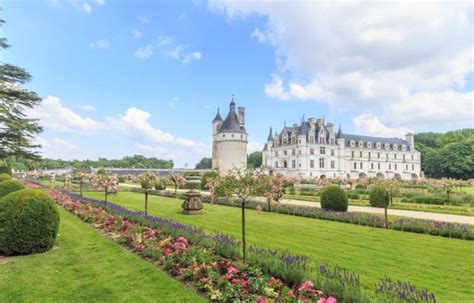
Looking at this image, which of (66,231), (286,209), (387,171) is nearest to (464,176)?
(387,171)

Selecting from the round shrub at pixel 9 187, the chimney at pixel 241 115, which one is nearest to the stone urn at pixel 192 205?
the round shrub at pixel 9 187

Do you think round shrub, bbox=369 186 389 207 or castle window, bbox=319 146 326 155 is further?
castle window, bbox=319 146 326 155

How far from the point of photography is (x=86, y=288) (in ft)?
16.1

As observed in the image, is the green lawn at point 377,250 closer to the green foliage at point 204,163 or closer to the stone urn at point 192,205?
the stone urn at point 192,205

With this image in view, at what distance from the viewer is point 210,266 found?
5.05 metres

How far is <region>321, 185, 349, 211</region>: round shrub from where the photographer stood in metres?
14.2

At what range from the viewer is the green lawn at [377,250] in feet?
17.1

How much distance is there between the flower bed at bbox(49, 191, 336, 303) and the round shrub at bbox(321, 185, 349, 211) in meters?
8.28

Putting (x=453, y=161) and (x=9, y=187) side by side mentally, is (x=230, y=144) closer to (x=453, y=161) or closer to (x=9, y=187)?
(x=9, y=187)

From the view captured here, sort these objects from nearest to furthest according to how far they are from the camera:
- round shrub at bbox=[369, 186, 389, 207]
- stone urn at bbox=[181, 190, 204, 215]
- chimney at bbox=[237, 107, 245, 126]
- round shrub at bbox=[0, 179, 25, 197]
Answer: round shrub at bbox=[0, 179, 25, 197] < stone urn at bbox=[181, 190, 204, 215] < round shrub at bbox=[369, 186, 389, 207] < chimney at bbox=[237, 107, 245, 126]

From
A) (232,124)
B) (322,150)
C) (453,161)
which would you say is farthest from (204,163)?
(453,161)

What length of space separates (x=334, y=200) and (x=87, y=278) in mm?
11255

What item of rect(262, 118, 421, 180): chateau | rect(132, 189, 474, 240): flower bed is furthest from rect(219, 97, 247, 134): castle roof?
rect(132, 189, 474, 240): flower bed

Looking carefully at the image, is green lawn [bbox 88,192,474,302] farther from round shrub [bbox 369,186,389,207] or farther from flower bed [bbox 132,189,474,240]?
round shrub [bbox 369,186,389,207]
